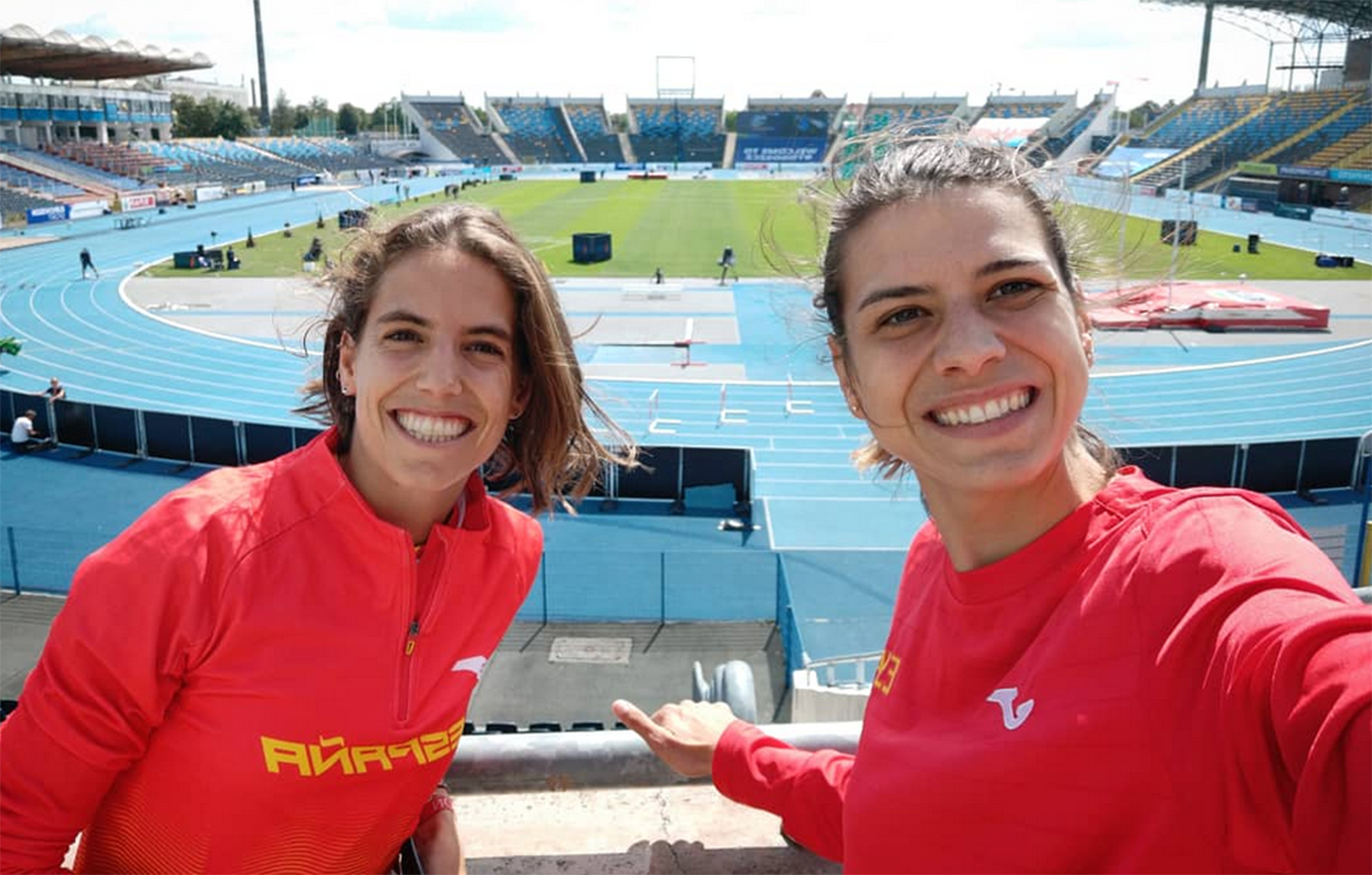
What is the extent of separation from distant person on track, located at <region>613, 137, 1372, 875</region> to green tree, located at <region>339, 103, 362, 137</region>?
455 feet

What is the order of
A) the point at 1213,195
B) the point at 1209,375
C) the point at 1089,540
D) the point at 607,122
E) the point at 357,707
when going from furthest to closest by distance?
the point at 607,122, the point at 1213,195, the point at 1209,375, the point at 357,707, the point at 1089,540

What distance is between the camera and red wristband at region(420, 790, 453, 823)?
2279mm

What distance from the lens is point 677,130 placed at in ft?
353

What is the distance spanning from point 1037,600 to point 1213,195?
207ft

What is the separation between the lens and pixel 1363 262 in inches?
1464

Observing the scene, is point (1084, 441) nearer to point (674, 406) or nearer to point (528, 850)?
point (528, 850)

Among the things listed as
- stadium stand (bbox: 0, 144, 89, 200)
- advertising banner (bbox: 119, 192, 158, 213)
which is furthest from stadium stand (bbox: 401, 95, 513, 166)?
stadium stand (bbox: 0, 144, 89, 200)

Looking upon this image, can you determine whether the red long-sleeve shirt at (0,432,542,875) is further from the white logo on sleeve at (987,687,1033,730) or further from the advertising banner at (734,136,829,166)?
the advertising banner at (734,136,829,166)

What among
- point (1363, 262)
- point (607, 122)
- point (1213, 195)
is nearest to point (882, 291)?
point (1363, 262)

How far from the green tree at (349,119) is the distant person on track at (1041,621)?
455 feet

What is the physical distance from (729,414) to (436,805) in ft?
55.5

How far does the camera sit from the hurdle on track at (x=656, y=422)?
17969 millimetres

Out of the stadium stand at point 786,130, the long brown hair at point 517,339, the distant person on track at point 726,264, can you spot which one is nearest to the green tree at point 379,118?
the stadium stand at point 786,130

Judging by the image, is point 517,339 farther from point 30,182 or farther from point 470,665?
point 30,182
